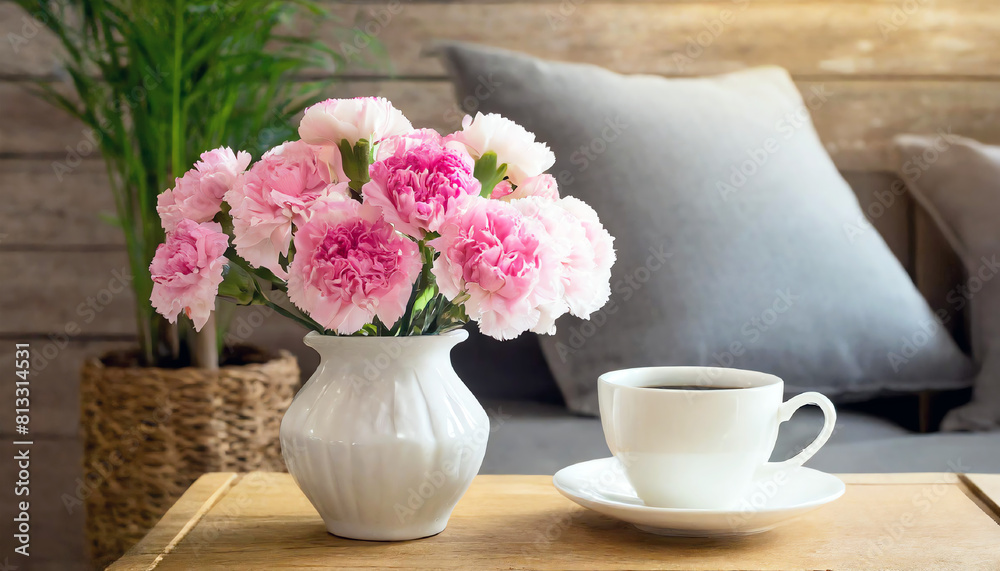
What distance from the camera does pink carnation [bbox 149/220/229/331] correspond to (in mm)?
511

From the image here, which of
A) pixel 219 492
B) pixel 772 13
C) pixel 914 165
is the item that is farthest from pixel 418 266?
pixel 772 13

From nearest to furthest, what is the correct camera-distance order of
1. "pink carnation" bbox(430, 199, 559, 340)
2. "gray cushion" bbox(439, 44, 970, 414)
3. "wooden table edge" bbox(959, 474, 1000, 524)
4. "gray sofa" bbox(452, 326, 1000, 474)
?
"pink carnation" bbox(430, 199, 559, 340)
"wooden table edge" bbox(959, 474, 1000, 524)
"gray sofa" bbox(452, 326, 1000, 474)
"gray cushion" bbox(439, 44, 970, 414)

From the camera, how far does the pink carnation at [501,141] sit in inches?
21.3

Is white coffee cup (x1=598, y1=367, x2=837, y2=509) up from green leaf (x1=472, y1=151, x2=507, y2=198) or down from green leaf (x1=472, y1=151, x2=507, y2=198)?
down

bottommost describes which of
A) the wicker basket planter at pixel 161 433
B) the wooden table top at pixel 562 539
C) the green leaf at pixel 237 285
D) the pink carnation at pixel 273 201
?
the wicker basket planter at pixel 161 433

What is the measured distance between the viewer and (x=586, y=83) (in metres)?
1.10

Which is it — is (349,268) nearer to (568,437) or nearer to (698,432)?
(698,432)

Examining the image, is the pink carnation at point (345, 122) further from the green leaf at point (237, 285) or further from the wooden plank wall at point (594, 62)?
the wooden plank wall at point (594, 62)

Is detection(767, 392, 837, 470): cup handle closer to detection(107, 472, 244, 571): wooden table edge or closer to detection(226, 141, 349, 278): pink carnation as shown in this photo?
detection(226, 141, 349, 278): pink carnation

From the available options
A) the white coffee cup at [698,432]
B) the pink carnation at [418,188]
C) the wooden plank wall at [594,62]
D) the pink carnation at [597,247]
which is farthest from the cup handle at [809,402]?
the wooden plank wall at [594,62]

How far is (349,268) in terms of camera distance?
483 mm

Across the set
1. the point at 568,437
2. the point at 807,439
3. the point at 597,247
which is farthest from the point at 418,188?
the point at 807,439

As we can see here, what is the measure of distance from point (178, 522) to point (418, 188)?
1.08ft

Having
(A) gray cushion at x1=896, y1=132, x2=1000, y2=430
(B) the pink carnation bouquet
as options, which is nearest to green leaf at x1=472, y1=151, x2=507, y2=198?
(B) the pink carnation bouquet
